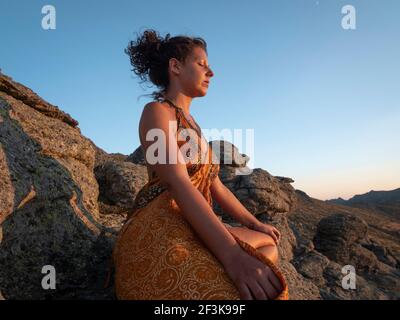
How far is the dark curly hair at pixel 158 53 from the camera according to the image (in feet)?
11.5

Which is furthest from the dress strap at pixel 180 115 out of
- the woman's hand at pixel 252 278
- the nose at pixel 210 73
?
the woman's hand at pixel 252 278

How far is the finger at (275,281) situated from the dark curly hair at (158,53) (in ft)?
7.44

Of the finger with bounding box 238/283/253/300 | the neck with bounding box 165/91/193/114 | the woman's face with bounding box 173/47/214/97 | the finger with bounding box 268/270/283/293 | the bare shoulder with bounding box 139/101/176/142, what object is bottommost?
the finger with bounding box 238/283/253/300

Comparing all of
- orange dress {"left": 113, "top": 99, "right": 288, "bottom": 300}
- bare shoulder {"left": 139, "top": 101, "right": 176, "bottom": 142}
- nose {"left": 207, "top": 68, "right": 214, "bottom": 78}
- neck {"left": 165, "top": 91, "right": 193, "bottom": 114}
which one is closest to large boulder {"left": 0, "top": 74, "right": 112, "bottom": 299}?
orange dress {"left": 113, "top": 99, "right": 288, "bottom": 300}

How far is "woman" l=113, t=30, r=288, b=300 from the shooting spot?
215 cm

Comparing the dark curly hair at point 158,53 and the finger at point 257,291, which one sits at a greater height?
the dark curly hair at point 158,53

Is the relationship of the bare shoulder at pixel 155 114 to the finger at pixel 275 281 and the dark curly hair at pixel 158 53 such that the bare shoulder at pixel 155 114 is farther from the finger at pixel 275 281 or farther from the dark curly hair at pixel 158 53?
the finger at pixel 275 281

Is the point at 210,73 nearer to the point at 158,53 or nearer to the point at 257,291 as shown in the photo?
the point at 158,53

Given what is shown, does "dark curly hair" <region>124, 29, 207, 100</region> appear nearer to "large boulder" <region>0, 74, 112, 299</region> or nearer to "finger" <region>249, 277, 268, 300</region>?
"large boulder" <region>0, 74, 112, 299</region>

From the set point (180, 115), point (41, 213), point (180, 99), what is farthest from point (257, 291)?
point (41, 213)

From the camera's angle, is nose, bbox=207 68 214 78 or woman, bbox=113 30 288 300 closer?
woman, bbox=113 30 288 300
